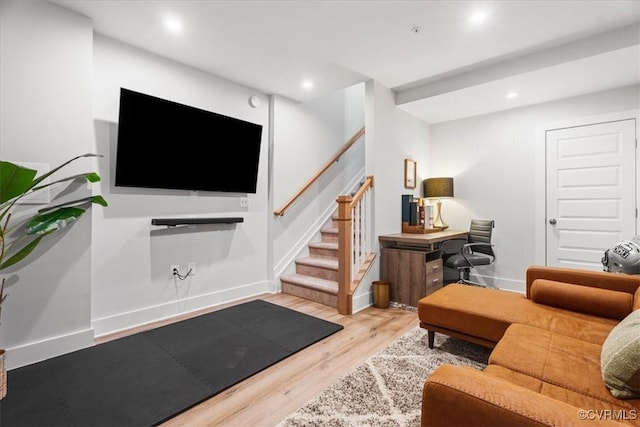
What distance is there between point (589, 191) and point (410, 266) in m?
2.27

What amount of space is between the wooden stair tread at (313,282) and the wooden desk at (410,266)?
620 millimetres

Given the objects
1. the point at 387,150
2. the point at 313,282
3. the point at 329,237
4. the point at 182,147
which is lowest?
the point at 313,282

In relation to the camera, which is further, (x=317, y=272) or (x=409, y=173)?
(x=409, y=173)

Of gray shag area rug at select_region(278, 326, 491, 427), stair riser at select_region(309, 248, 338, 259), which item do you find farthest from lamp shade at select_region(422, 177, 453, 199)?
gray shag area rug at select_region(278, 326, 491, 427)

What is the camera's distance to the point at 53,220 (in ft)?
6.59

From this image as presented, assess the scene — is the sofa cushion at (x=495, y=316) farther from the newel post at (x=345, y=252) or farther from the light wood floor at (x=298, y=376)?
the newel post at (x=345, y=252)

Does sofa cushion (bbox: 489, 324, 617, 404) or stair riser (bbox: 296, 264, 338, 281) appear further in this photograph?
stair riser (bbox: 296, 264, 338, 281)

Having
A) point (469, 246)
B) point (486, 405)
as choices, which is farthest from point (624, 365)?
point (469, 246)

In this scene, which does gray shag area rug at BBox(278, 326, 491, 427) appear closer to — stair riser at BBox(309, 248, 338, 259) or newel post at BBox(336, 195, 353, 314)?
newel post at BBox(336, 195, 353, 314)

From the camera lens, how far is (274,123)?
387cm

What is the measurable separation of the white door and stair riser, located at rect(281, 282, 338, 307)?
9.00 feet

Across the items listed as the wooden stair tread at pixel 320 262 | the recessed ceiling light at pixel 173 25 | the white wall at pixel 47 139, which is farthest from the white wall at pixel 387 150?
the white wall at pixel 47 139

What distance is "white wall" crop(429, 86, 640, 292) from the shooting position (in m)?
3.81

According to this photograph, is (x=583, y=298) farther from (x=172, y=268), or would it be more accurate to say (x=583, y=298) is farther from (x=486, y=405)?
(x=172, y=268)
